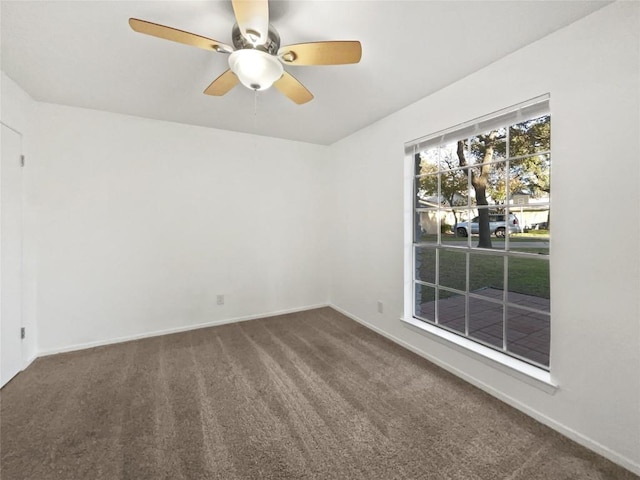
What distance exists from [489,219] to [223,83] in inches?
90.2

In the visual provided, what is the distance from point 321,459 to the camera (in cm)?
149

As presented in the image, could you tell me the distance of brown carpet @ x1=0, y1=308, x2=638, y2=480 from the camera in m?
1.44

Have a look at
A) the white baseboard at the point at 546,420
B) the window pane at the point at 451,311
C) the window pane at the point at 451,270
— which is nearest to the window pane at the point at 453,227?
the window pane at the point at 451,270

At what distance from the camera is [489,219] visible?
2.24 meters

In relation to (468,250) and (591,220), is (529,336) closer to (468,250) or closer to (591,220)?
(468,250)

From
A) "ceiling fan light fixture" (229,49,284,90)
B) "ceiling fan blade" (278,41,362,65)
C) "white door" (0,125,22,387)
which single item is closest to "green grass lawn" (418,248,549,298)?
"ceiling fan blade" (278,41,362,65)

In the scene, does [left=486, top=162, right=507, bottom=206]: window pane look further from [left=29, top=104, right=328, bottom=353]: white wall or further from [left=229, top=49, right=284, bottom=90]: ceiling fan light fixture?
[left=29, top=104, right=328, bottom=353]: white wall

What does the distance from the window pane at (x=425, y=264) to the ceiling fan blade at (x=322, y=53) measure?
6.25ft

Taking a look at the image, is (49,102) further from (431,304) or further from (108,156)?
(431,304)

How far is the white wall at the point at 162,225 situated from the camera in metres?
2.70

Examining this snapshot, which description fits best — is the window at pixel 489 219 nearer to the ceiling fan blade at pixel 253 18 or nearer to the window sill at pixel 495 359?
the window sill at pixel 495 359

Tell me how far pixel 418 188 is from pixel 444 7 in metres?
1.60

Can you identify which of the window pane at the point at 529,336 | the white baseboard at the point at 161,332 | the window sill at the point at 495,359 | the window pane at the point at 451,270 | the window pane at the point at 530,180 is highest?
the window pane at the point at 530,180

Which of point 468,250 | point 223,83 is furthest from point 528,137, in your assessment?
point 223,83
